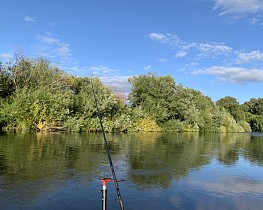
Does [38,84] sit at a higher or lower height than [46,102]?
higher

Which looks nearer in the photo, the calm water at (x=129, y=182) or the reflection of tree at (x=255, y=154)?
the calm water at (x=129, y=182)

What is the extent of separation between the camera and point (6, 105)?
30.2 m

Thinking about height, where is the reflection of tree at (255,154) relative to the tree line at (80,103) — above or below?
below

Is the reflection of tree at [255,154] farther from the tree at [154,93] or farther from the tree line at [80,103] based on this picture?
the tree at [154,93]

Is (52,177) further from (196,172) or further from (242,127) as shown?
(242,127)

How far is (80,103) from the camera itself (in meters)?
37.3

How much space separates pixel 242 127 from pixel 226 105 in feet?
35.1

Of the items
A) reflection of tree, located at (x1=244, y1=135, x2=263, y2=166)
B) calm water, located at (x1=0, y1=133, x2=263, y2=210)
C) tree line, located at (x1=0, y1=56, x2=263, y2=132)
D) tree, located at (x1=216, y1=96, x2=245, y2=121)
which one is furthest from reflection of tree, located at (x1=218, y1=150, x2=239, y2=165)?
tree, located at (x1=216, y1=96, x2=245, y2=121)

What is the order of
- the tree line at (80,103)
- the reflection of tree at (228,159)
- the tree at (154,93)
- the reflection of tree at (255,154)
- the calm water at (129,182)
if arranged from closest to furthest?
the calm water at (129,182) < the reflection of tree at (228,159) < the reflection of tree at (255,154) < the tree line at (80,103) < the tree at (154,93)

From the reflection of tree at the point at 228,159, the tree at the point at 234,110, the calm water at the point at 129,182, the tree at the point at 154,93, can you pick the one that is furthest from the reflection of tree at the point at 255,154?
the tree at the point at 234,110

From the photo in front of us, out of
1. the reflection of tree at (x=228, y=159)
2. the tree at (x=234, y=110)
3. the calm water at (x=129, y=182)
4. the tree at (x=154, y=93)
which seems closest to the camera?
the calm water at (x=129, y=182)

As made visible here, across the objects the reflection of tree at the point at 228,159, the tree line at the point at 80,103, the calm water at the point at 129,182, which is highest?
the tree line at the point at 80,103

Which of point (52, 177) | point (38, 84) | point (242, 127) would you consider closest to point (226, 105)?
point (242, 127)

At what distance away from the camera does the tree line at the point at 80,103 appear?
103 ft
